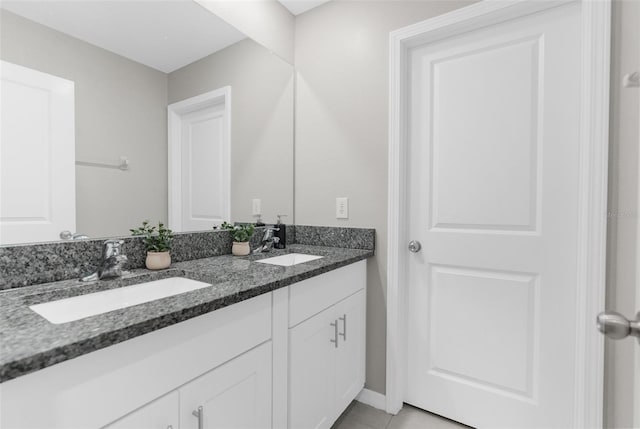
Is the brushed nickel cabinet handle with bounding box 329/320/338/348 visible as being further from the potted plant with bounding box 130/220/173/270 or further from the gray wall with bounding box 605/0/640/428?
the gray wall with bounding box 605/0/640/428

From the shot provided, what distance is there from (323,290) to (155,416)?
762 millimetres

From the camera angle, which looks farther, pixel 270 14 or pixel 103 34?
pixel 270 14

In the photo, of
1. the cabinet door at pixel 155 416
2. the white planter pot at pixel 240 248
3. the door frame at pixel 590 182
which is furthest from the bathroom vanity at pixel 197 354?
the door frame at pixel 590 182

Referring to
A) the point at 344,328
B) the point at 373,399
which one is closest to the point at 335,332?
the point at 344,328

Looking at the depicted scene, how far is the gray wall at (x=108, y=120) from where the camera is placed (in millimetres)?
1007

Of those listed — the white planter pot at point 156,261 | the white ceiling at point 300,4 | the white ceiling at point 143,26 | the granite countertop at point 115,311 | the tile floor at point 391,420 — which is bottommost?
the tile floor at point 391,420

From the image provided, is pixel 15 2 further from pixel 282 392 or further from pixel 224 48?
pixel 282 392

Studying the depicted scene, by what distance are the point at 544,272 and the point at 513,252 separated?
0.47 feet

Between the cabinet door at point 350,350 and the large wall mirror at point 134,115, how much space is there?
2.42ft

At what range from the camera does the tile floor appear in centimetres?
160

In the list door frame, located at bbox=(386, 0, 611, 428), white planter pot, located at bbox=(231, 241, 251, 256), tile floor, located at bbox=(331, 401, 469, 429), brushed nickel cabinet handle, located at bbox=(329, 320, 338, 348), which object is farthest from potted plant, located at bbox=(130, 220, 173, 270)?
door frame, located at bbox=(386, 0, 611, 428)

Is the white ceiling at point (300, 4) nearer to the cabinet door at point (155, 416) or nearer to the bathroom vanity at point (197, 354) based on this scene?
the bathroom vanity at point (197, 354)

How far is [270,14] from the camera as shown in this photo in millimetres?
1877

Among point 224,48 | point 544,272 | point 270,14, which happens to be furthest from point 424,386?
point 270,14
